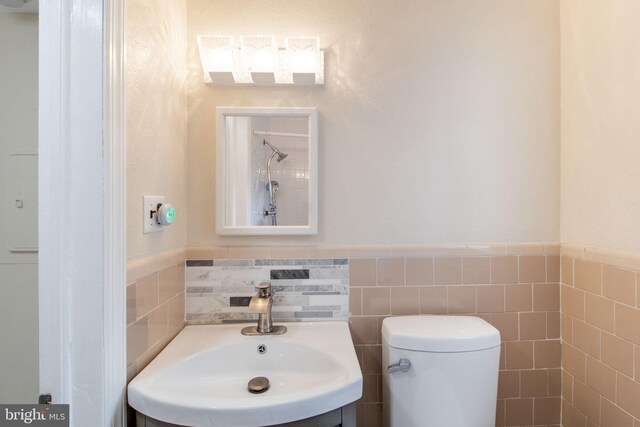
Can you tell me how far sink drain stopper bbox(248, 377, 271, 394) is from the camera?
92 cm

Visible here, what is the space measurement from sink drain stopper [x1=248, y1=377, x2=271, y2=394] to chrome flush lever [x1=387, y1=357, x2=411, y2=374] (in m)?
0.40

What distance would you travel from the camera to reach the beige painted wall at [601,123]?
0.94 metres

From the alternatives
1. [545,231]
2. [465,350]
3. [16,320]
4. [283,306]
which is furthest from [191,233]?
[545,231]

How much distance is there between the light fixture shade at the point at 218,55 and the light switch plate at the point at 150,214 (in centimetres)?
54

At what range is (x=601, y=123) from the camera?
105 cm

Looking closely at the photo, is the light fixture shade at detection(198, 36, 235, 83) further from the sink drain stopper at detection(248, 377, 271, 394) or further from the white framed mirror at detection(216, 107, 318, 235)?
the sink drain stopper at detection(248, 377, 271, 394)

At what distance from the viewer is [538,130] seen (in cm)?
123

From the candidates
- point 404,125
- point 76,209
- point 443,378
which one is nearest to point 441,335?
point 443,378

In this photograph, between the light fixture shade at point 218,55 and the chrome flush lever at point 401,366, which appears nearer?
the chrome flush lever at point 401,366

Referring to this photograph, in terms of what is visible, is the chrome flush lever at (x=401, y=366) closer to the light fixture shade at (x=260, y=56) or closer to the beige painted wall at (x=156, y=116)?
the beige painted wall at (x=156, y=116)

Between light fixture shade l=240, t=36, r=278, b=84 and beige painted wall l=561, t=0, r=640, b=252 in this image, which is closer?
beige painted wall l=561, t=0, r=640, b=252

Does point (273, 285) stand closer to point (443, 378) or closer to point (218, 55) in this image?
point (443, 378)

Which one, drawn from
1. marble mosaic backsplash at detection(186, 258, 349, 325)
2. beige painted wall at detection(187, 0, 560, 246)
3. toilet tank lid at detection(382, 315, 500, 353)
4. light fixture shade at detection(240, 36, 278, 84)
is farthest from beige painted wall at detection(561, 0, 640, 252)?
light fixture shade at detection(240, 36, 278, 84)

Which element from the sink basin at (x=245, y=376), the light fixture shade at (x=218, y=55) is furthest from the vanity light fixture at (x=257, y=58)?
the sink basin at (x=245, y=376)
